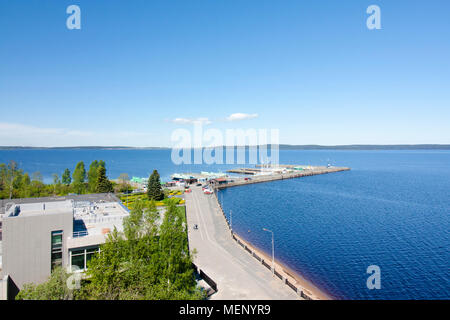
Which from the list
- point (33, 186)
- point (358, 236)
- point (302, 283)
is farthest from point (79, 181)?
point (358, 236)

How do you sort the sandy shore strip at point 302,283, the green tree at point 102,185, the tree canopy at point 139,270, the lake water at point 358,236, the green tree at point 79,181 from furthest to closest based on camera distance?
the green tree at point 79,181
the green tree at point 102,185
the lake water at point 358,236
the sandy shore strip at point 302,283
the tree canopy at point 139,270

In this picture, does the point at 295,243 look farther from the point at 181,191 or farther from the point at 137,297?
the point at 181,191

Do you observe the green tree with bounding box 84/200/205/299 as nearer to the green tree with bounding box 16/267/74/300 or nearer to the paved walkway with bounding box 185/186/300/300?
the green tree with bounding box 16/267/74/300

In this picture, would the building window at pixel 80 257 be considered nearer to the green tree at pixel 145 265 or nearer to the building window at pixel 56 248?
the building window at pixel 56 248

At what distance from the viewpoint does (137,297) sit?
49.1ft

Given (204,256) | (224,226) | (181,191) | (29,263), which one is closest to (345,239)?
(224,226)

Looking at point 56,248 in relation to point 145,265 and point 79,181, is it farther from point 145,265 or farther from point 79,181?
point 79,181

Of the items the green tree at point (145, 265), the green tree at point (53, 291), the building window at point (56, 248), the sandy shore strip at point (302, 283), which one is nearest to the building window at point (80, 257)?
the building window at point (56, 248)

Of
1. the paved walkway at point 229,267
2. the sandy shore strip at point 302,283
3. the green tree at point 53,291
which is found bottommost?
the sandy shore strip at point 302,283

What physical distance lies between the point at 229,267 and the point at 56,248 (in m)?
16.0

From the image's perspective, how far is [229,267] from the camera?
27922 millimetres

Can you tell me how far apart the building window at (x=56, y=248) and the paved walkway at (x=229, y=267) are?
42.1 feet

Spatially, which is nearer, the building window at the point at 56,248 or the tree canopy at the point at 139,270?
the tree canopy at the point at 139,270

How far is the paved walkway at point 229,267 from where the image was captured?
2280cm
